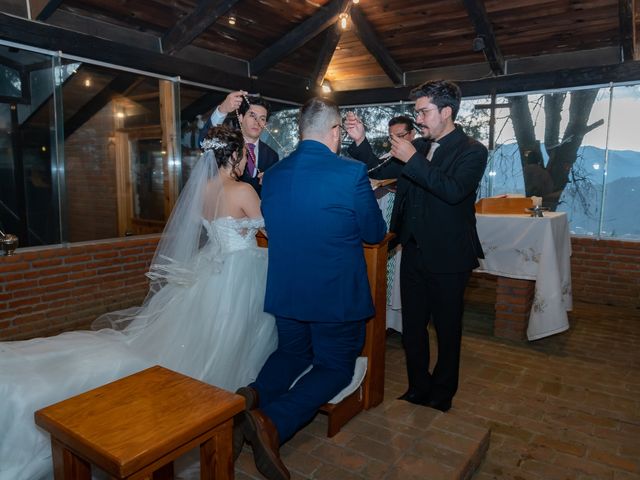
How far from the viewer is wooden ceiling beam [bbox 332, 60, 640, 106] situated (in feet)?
17.1

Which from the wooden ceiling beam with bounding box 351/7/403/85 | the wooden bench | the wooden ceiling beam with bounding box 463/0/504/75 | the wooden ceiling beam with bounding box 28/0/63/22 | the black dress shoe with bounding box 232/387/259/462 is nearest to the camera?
the black dress shoe with bounding box 232/387/259/462

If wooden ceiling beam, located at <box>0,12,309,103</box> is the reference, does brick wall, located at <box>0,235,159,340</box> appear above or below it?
below

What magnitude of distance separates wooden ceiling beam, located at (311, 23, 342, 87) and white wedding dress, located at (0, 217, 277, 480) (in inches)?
170

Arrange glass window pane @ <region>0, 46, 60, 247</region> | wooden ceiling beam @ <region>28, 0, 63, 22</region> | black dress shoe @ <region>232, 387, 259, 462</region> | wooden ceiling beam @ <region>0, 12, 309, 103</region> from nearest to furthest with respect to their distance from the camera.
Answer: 1. black dress shoe @ <region>232, 387, 259, 462</region>
2. wooden ceiling beam @ <region>0, 12, 309, 103</region>
3. wooden ceiling beam @ <region>28, 0, 63, 22</region>
4. glass window pane @ <region>0, 46, 60, 247</region>

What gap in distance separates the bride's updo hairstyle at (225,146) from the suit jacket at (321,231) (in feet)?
1.82

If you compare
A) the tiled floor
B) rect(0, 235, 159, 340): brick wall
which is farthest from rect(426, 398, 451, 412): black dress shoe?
rect(0, 235, 159, 340): brick wall

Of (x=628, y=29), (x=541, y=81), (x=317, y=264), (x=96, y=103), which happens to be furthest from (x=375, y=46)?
(x=317, y=264)

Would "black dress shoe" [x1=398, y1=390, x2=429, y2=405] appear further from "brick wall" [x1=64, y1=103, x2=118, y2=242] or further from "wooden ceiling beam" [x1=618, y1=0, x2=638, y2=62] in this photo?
"brick wall" [x1=64, y1=103, x2=118, y2=242]

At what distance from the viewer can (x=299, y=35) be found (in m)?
5.70

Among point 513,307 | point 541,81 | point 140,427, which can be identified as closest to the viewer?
point 140,427

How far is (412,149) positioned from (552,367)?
8.00 feet

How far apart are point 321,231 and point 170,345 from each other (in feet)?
3.32

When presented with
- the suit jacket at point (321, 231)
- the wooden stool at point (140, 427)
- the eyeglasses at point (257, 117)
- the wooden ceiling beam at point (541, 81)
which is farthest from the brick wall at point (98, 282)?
the wooden stool at point (140, 427)

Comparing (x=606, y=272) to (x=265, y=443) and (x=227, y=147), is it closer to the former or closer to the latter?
(x=227, y=147)
